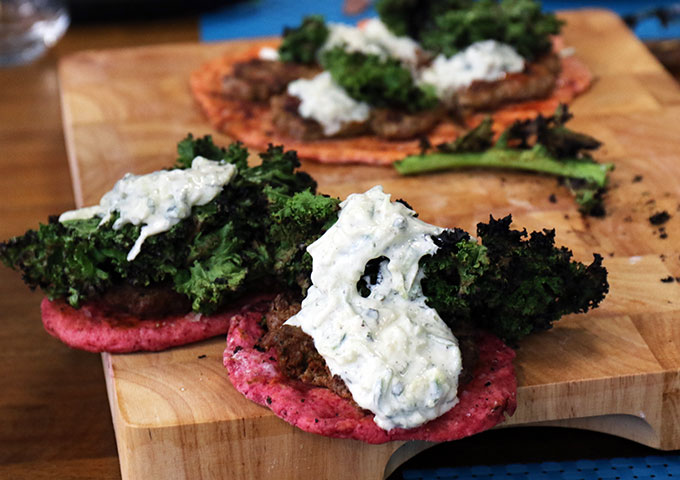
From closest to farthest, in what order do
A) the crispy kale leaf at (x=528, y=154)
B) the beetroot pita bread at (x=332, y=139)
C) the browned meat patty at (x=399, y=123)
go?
the crispy kale leaf at (x=528, y=154), the beetroot pita bread at (x=332, y=139), the browned meat patty at (x=399, y=123)

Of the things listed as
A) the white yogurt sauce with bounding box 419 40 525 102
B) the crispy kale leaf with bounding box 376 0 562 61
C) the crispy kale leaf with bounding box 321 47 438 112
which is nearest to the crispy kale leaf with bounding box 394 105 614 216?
the crispy kale leaf with bounding box 321 47 438 112

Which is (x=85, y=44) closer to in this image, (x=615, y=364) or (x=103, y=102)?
(x=103, y=102)

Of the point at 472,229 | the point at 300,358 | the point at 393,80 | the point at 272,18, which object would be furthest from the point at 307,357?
the point at 272,18

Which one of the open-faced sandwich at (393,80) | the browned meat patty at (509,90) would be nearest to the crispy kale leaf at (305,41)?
the open-faced sandwich at (393,80)

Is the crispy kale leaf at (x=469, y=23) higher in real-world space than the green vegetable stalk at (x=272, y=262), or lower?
lower

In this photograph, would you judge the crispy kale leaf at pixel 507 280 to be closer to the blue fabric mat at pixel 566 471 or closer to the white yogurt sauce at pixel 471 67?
the blue fabric mat at pixel 566 471

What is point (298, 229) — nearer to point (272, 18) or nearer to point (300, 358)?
point (300, 358)
